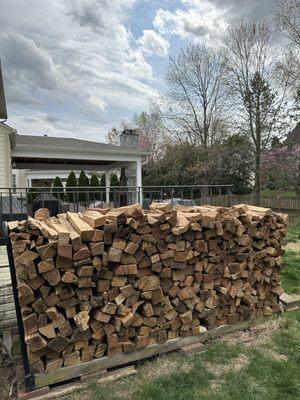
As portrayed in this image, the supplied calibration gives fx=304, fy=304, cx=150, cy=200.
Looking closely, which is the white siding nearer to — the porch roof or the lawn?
the porch roof

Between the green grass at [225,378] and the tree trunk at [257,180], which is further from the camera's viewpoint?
the tree trunk at [257,180]

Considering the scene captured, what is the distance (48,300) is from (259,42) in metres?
15.6

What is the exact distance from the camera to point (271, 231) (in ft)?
11.4

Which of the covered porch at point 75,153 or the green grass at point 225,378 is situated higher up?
the covered porch at point 75,153

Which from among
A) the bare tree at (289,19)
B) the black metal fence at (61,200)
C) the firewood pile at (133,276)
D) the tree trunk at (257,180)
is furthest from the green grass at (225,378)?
the bare tree at (289,19)

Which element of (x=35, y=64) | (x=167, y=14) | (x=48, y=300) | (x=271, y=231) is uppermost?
(x=167, y=14)

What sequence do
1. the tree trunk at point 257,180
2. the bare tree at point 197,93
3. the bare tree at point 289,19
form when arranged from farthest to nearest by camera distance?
the bare tree at point 197,93, the tree trunk at point 257,180, the bare tree at point 289,19

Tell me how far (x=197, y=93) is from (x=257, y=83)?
3894 mm

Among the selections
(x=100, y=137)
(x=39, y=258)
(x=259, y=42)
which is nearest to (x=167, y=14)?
(x=259, y=42)

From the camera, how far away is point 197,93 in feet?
56.5

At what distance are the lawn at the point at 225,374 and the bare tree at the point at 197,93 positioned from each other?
15.0m

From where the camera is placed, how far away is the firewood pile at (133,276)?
7.55ft

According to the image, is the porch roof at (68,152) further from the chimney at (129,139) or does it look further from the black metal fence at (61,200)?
the black metal fence at (61,200)

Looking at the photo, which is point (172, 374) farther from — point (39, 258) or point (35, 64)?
point (35, 64)
